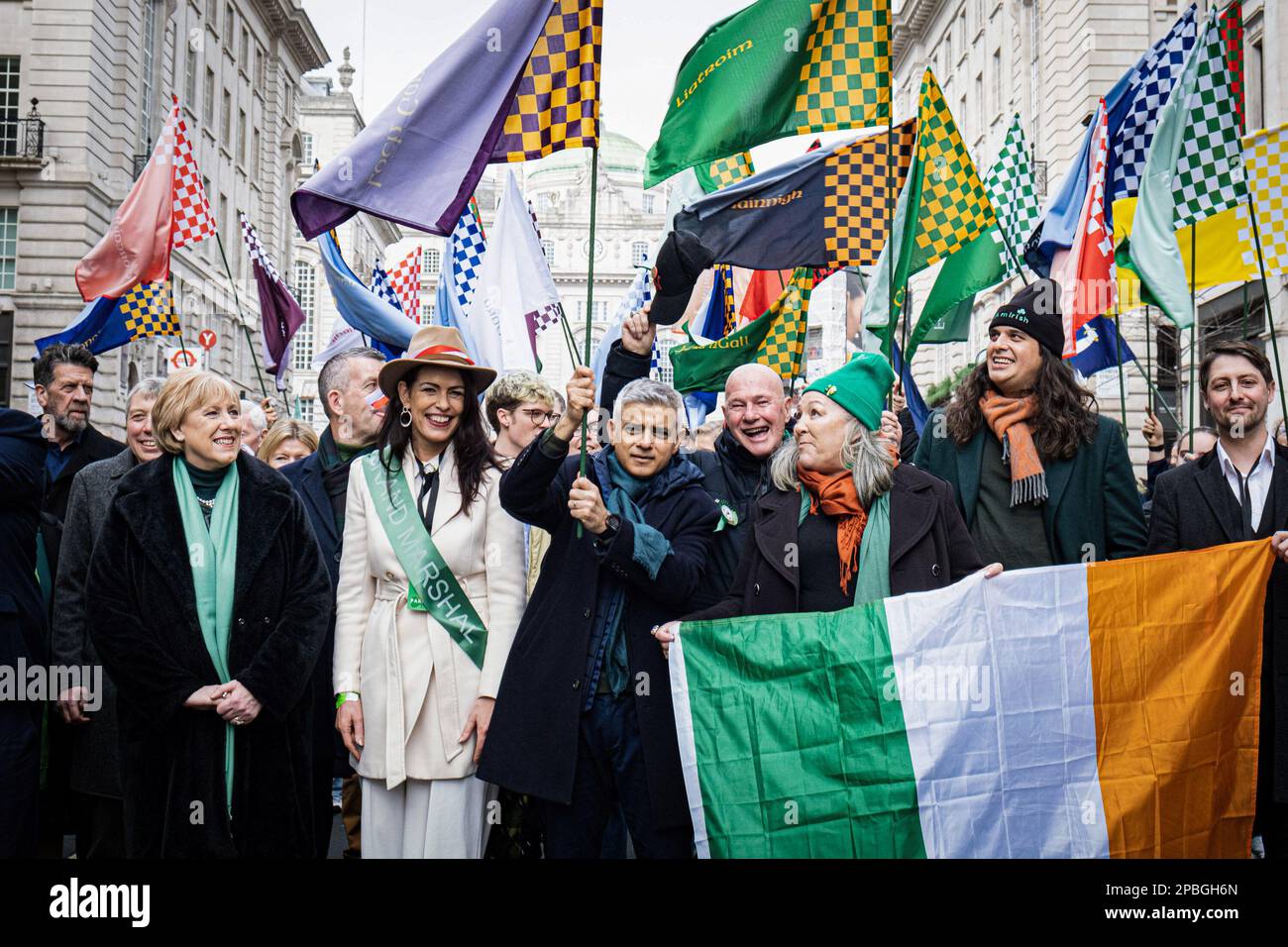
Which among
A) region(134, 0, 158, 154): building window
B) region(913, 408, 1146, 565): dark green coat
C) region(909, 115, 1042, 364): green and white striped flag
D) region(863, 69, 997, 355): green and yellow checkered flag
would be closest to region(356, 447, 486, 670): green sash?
region(913, 408, 1146, 565): dark green coat

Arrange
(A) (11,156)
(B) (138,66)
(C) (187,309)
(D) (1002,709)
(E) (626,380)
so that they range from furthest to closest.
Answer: (C) (187,309) < (B) (138,66) < (A) (11,156) < (E) (626,380) < (D) (1002,709)

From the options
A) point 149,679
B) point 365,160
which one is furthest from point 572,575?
point 365,160

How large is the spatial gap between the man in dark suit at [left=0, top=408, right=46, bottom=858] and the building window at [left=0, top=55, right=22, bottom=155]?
27.9 m

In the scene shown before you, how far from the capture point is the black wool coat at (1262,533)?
446cm

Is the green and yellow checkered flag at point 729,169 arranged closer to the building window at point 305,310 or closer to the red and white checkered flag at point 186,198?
the red and white checkered flag at point 186,198

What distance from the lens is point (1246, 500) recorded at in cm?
499

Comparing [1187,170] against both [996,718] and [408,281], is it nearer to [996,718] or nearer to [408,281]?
[996,718]

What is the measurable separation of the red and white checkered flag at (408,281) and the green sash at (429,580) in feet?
26.0

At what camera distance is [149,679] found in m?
4.12

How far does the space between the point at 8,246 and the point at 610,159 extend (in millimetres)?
82245

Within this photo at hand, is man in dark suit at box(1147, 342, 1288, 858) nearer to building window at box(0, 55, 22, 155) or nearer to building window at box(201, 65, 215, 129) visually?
building window at box(0, 55, 22, 155)
